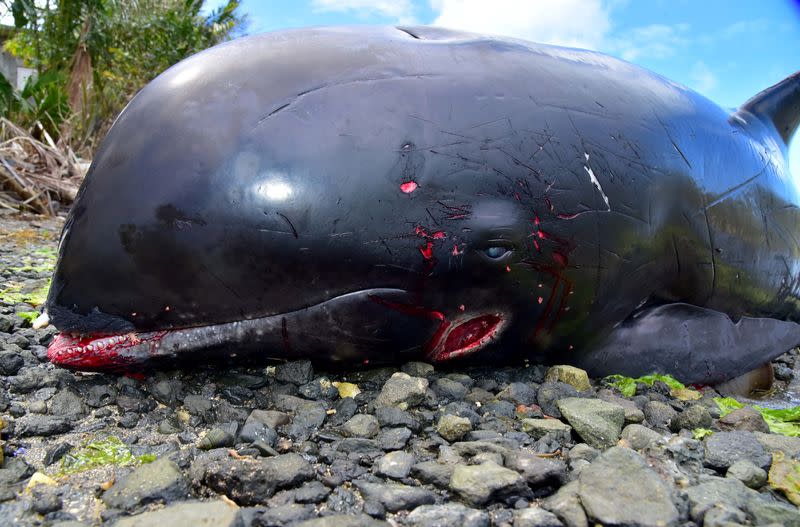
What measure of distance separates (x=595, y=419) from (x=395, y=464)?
0.81 meters

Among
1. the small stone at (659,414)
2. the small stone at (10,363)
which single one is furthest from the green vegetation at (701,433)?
the small stone at (10,363)

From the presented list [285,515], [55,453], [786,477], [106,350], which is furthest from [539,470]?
[106,350]

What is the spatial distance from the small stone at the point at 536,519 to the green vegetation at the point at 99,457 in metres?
1.16

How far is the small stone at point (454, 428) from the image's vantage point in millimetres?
2299

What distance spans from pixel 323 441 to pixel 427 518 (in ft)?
2.03

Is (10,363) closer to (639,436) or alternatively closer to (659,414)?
(639,436)

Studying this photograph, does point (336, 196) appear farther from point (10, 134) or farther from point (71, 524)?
point (10, 134)

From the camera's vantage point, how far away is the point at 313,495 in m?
1.86

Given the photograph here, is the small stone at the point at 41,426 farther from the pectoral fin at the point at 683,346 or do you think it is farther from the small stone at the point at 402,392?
the pectoral fin at the point at 683,346

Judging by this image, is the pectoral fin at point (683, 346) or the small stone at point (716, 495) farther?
the pectoral fin at point (683, 346)

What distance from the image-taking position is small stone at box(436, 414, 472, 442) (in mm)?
2299

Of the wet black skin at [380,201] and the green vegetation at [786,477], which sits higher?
the wet black skin at [380,201]

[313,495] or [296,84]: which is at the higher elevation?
[296,84]

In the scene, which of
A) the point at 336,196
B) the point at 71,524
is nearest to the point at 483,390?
the point at 336,196
